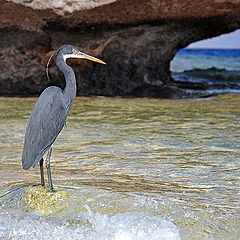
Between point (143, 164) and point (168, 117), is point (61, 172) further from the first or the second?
point (168, 117)

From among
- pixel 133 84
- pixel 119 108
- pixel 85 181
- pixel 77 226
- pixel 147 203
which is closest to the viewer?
pixel 77 226

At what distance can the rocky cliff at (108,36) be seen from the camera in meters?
6.32

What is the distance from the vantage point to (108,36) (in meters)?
7.27

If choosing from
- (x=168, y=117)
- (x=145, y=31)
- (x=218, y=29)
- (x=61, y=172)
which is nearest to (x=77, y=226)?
(x=61, y=172)

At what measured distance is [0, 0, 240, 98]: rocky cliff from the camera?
20.7 ft

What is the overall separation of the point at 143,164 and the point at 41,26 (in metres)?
4.06

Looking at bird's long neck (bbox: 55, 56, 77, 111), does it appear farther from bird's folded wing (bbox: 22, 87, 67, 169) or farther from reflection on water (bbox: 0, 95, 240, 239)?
reflection on water (bbox: 0, 95, 240, 239)

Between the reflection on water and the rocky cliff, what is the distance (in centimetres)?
166

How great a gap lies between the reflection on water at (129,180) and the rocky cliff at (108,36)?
1.66m

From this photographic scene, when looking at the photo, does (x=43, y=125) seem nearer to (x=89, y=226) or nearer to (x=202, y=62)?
(x=89, y=226)

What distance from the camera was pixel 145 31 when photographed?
7520 mm

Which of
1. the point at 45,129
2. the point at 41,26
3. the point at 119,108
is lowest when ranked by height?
the point at 119,108

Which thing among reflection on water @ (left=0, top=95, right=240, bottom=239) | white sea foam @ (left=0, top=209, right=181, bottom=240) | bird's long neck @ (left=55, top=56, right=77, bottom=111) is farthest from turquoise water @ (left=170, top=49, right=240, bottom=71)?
white sea foam @ (left=0, top=209, right=181, bottom=240)

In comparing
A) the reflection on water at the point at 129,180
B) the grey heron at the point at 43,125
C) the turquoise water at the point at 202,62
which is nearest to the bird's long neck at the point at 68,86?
the grey heron at the point at 43,125
